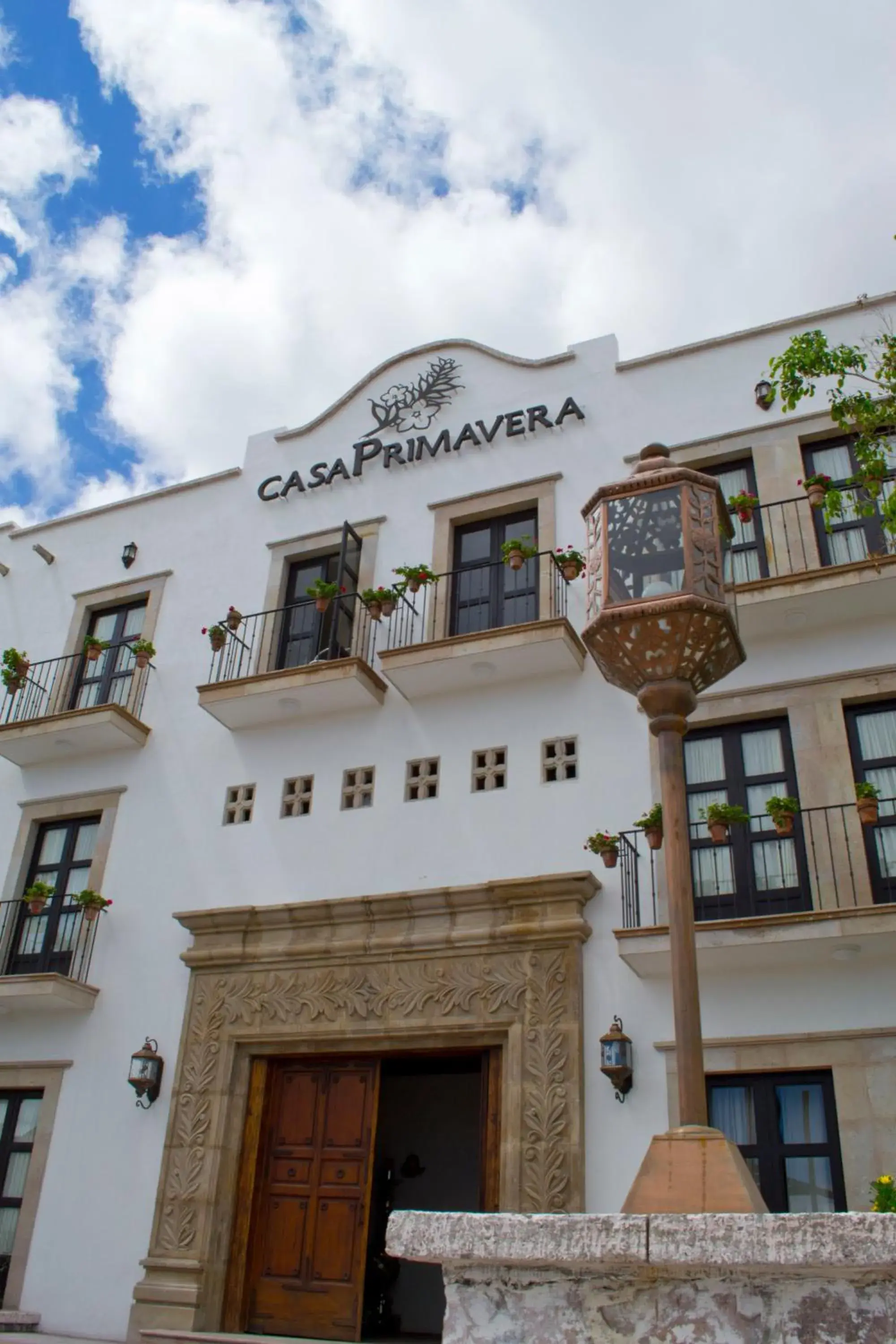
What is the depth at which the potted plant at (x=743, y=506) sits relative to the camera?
387 inches

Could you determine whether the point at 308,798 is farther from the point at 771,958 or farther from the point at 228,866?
the point at 771,958

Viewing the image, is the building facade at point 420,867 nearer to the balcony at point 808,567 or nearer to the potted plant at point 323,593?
the balcony at point 808,567

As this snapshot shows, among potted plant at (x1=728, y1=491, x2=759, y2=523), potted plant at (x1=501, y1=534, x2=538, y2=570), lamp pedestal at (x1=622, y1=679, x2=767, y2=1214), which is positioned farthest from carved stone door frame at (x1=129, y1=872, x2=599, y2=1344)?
lamp pedestal at (x1=622, y1=679, x2=767, y2=1214)

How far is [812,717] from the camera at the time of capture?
9.20 meters

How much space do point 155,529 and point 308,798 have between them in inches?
186

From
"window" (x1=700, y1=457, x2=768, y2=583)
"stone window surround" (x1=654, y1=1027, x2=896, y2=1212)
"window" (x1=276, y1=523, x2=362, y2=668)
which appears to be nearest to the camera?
"stone window surround" (x1=654, y1=1027, x2=896, y2=1212)

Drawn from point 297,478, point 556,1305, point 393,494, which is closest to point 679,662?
point 556,1305

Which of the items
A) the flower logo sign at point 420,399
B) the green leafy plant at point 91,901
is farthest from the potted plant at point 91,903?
the flower logo sign at point 420,399

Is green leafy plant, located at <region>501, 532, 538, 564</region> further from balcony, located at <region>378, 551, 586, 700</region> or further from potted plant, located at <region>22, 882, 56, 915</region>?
potted plant, located at <region>22, 882, 56, 915</region>

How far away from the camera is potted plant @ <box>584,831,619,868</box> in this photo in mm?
8992

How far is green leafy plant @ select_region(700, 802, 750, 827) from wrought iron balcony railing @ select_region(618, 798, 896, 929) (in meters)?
0.41

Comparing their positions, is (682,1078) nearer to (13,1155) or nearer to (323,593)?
(323,593)

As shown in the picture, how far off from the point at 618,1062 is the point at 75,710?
695 cm

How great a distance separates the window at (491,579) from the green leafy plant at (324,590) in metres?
1.17
